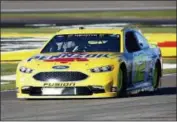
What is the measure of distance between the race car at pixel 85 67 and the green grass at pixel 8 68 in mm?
6218

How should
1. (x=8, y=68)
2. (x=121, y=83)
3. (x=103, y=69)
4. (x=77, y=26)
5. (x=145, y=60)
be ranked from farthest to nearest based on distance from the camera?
(x=77, y=26)
(x=8, y=68)
(x=145, y=60)
(x=121, y=83)
(x=103, y=69)

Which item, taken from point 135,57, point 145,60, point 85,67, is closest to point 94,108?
point 85,67

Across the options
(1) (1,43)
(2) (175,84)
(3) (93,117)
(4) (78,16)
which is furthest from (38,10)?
(3) (93,117)

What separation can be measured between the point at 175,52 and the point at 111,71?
504 inches

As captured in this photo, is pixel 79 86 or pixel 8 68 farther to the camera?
pixel 8 68

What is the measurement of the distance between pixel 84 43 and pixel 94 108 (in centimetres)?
261

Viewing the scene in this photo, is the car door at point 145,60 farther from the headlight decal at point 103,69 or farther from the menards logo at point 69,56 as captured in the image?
the headlight decal at point 103,69

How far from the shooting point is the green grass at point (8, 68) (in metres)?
22.1

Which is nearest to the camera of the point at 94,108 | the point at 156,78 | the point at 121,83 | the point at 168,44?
the point at 94,108

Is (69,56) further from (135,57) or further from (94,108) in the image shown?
(94,108)

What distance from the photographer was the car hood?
47.0ft

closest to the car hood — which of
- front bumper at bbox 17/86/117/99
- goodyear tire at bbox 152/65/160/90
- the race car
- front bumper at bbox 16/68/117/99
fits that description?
the race car

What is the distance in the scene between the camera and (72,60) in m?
14.5

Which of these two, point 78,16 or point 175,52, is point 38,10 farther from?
point 175,52
